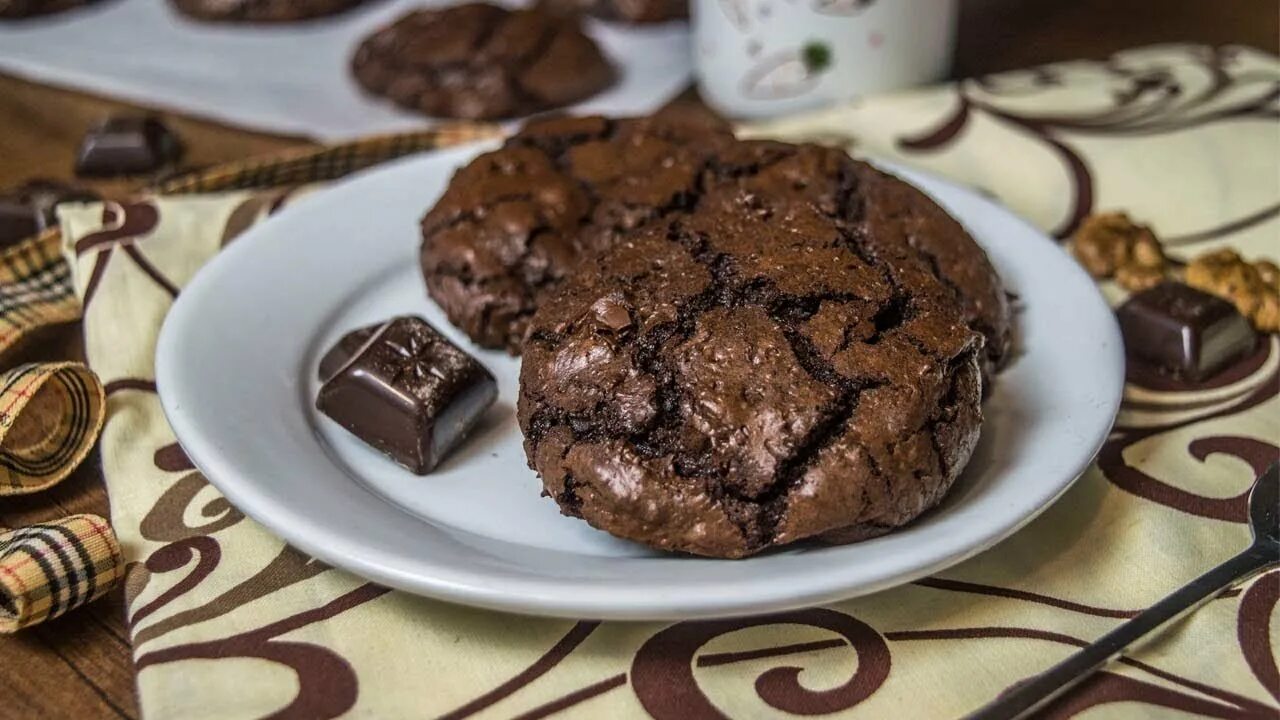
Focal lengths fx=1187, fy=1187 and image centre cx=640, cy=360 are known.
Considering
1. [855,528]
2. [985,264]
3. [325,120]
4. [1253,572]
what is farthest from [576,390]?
[325,120]

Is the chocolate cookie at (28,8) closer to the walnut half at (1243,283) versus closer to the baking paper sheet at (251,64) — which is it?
the baking paper sheet at (251,64)

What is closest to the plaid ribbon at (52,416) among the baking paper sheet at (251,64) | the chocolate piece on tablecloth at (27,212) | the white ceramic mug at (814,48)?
the chocolate piece on tablecloth at (27,212)

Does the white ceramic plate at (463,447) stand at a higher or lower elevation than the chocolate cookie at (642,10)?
higher

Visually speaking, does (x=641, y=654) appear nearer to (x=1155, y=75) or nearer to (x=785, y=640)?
(x=785, y=640)

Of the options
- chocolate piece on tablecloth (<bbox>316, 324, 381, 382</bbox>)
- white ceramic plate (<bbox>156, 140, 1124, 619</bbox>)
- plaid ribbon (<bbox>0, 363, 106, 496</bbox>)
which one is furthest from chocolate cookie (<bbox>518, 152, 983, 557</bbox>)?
plaid ribbon (<bbox>0, 363, 106, 496</bbox>)

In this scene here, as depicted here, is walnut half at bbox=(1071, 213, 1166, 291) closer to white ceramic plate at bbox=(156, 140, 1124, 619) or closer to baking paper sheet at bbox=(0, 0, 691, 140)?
white ceramic plate at bbox=(156, 140, 1124, 619)

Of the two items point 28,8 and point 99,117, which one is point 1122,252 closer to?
point 99,117
